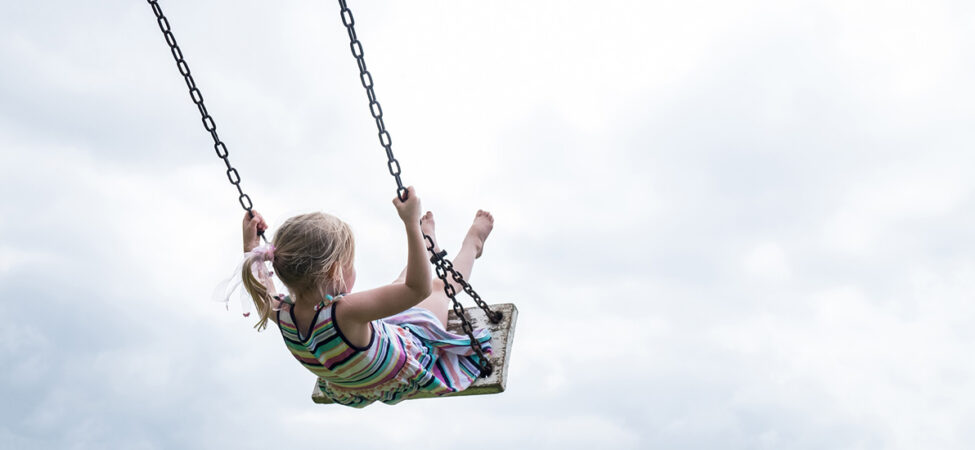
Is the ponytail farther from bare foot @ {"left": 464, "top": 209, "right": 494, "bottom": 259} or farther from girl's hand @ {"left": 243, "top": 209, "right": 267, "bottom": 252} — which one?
bare foot @ {"left": 464, "top": 209, "right": 494, "bottom": 259}

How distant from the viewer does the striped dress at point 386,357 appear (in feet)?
13.3

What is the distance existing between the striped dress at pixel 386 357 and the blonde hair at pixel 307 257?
9cm

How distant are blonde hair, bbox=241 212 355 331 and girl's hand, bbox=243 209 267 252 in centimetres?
47

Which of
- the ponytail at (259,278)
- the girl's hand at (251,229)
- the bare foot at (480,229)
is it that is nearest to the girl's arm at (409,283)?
the ponytail at (259,278)

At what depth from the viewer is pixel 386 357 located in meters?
4.24

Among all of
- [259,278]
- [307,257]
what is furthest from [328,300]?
[259,278]

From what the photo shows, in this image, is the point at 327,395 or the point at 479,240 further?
the point at 479,240

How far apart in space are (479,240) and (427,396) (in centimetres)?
106

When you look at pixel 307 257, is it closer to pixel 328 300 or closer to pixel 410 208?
pixel 328 300

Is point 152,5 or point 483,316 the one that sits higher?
point 152,5

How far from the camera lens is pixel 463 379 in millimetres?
4590

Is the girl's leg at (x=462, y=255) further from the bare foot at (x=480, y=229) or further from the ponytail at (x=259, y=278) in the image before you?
the ponytail at (x=259, y=278)

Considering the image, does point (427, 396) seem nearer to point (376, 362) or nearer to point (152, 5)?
point (376, 362)

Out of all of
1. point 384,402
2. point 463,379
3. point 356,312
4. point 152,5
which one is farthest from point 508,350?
point 152,5
